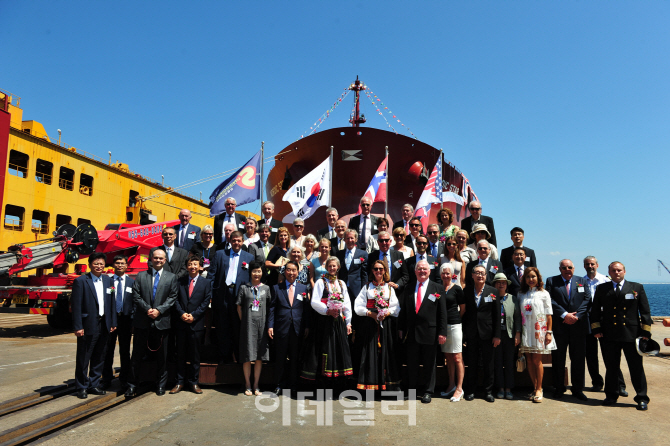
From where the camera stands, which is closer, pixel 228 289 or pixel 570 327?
pixel 570 327

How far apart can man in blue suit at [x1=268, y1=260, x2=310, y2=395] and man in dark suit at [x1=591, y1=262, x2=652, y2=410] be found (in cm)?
349

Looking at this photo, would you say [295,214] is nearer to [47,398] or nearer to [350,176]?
[350,176]

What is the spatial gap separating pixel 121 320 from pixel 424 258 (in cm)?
384

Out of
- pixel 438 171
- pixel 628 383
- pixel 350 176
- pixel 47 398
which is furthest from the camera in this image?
pixel 350 176

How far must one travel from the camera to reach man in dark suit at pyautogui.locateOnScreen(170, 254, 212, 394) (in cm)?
487

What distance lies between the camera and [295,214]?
9.24m

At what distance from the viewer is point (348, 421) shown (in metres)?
3.93

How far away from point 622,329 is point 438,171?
19.9 feet

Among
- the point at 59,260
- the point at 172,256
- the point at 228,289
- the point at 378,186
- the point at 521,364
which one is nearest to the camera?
the point at 521,364

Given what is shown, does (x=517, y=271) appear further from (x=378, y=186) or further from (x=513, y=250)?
(x=378, y=186)

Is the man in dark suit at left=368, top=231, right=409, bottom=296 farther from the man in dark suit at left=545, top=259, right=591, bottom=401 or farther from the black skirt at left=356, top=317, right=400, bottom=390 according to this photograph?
the man in dark suit at left=545, top=259, right=591, bottom=401

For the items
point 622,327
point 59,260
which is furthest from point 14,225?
point 622,327

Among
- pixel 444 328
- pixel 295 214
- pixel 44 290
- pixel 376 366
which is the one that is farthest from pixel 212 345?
pixel 44 290

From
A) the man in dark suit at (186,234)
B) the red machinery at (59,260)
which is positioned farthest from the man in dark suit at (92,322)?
the red machinery at (59,260)
